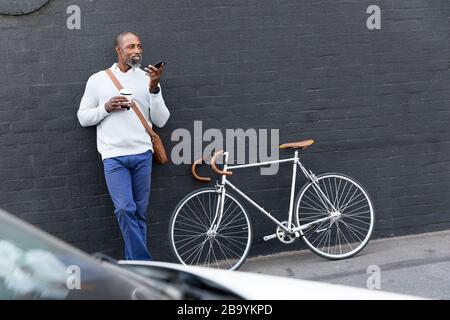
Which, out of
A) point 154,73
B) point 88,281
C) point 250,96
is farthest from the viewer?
point 250,96

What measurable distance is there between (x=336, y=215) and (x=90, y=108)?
224cm

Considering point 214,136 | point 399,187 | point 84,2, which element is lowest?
point 399,187

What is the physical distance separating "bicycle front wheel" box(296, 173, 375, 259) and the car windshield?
4050mm

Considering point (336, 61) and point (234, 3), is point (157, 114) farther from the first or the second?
point (336, 61)

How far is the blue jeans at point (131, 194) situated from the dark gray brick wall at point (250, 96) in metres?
0.35

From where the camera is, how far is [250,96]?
24.4ft

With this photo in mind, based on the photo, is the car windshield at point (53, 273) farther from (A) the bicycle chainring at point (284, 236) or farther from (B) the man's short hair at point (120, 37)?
(A) the bicycle chainring at point (284, 236)

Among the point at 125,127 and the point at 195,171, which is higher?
the point at 125,127

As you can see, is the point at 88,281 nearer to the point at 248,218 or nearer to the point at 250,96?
the point at 248,218

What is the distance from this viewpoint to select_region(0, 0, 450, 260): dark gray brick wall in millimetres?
6953

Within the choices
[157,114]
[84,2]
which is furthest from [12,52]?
[157,114]

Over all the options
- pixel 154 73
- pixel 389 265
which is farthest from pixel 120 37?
pixel 389 265

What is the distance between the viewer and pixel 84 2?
698 centimetres

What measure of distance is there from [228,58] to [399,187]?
199 centimetres
